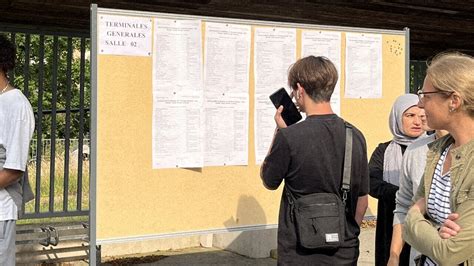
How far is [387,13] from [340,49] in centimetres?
216

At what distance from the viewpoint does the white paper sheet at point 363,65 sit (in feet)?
14.4

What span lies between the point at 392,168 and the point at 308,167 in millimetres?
1008

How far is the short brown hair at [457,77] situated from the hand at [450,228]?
1.16ft

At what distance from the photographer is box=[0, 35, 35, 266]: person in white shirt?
3.10 metres

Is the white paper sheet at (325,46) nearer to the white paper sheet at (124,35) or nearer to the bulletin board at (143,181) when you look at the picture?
the bulletin board at (143,181)

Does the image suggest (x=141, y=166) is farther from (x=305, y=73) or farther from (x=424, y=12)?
(x=424, y=12)

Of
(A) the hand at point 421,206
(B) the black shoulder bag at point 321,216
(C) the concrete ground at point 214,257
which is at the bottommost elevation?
(C) the concrete ground at point 214,257

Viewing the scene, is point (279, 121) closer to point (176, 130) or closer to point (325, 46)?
point (176, 130)

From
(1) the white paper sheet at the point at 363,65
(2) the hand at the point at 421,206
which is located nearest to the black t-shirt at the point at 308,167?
(2) the hand at the point at 421,206

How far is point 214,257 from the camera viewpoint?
7.13 meters

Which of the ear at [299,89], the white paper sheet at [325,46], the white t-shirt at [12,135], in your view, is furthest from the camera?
the white paper sheet at [325,46]

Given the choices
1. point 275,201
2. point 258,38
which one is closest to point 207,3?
point 258,38

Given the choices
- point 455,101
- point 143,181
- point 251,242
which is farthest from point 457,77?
point 251,242

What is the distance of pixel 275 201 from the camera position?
4.17 m
